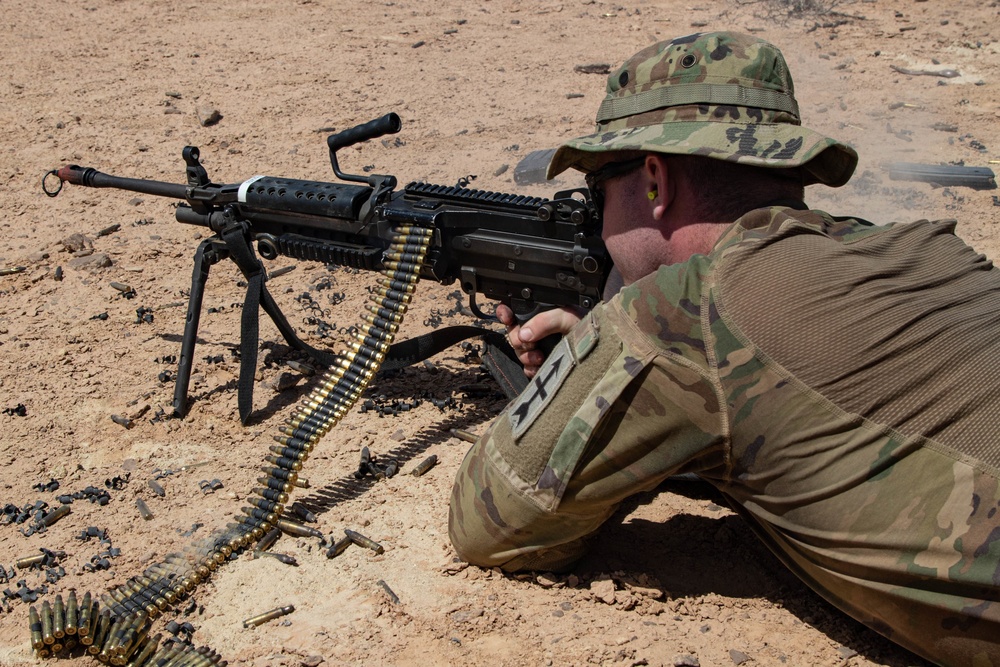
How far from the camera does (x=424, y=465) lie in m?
4.64

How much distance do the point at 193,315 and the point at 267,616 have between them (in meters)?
2.27

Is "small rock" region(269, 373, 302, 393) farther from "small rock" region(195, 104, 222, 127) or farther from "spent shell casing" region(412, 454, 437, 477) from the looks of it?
"small rock" region(195, 104, 222, 127)

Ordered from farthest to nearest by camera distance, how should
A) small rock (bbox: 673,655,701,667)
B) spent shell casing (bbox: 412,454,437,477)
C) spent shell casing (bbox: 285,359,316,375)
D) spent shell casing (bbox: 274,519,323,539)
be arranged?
spent shell casing (bbox: 285,359,316,375)
spent shell casing (bbox: 412,454,437,477)
spent shell casing (bbox: 274,519,323,539)
small rock (bbox: 673,655,701,667)

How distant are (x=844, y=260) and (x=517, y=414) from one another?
49.0 inches

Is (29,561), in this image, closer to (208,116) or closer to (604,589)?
(604,589)

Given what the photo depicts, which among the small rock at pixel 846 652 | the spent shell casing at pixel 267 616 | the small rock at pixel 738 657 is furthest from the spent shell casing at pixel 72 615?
the small rock at pixel 846 652

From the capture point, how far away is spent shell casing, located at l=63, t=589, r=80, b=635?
11.5ft

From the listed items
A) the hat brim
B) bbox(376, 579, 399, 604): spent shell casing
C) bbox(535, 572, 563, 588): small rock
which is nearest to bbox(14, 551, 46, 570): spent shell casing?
bbox(376, 579, 399, 604): spent shell casing

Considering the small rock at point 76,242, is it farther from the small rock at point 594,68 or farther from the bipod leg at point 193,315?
the small rock at point 594,68

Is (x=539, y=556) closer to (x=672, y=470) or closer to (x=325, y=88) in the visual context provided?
(x=672, y=470)

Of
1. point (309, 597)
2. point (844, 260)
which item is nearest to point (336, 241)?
point (309, 597)

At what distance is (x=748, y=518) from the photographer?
3424 mm

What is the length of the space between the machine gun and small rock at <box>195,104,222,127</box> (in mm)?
3485

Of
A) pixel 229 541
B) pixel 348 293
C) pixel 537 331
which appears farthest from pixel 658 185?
pixel 348 293
